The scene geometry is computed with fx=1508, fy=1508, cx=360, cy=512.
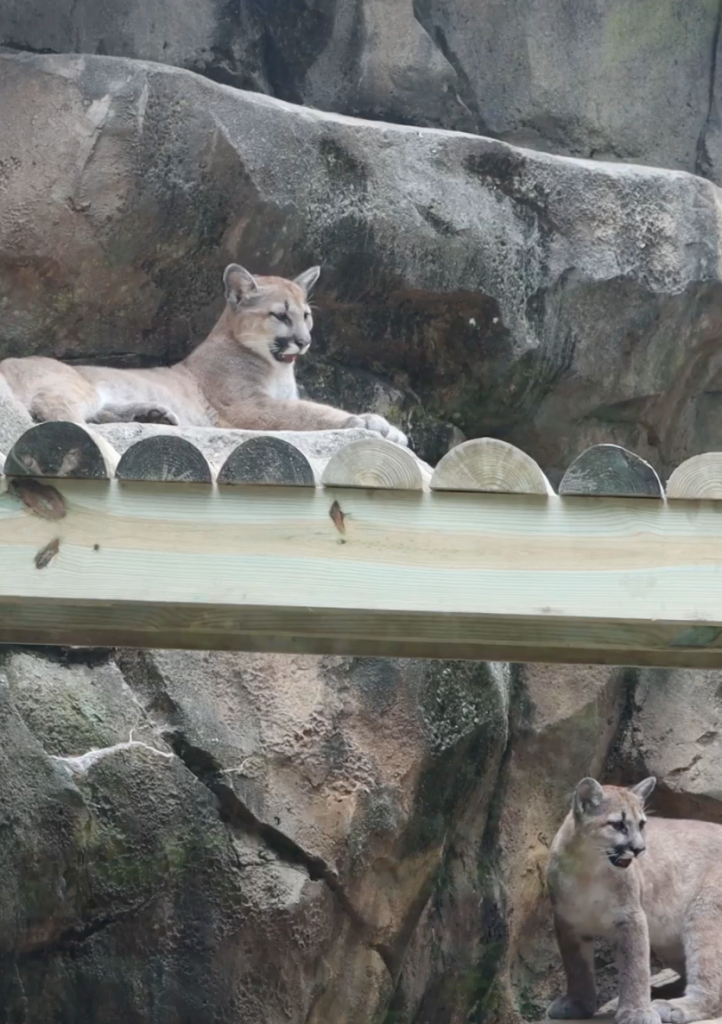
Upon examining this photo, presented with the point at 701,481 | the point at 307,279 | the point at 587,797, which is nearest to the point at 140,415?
the point at 307,279

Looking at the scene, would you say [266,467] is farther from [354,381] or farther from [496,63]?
[496,63]

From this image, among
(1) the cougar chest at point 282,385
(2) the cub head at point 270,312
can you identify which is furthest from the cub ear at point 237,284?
(1) the cougar chest at point 282,385

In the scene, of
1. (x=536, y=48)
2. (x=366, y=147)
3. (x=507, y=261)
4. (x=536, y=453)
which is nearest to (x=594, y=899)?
(x=536, y=453)

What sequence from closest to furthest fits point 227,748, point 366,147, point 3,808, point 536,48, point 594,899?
1. point 3,808
2. point 227,748
3. point 594,899
4. point 366,147
5. point 536,48

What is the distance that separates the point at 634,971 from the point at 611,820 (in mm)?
657

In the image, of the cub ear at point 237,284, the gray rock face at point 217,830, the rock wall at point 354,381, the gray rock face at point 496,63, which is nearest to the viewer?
the gray rock face at point 217,830

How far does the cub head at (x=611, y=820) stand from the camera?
6.76 metres

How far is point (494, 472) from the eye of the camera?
3.63m

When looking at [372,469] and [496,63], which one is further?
[496,63]

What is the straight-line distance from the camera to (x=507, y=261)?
777 cm

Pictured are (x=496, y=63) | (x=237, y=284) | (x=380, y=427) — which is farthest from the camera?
(x=496, y=63)

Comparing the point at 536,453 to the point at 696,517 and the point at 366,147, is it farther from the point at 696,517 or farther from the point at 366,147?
the point at 696,517

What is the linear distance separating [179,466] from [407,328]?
4540 millimetres

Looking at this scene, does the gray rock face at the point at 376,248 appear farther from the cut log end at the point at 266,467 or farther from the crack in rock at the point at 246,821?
the cut log end at the point at 266,467
